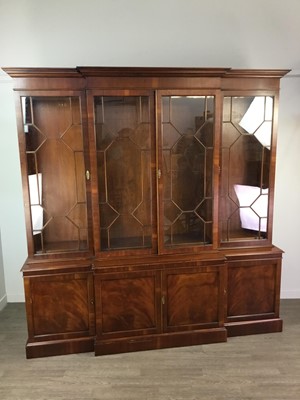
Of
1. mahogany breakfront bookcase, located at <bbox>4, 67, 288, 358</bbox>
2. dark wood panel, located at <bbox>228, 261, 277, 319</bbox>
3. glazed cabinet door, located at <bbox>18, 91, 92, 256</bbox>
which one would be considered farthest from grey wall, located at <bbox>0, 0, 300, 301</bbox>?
dark wood panel, located at <bbox>228, 261, 277, 319</bbox>

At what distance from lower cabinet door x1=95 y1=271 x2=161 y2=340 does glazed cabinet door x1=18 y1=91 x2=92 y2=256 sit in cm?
36

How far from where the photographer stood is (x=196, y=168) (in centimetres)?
250

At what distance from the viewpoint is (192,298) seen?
2521 millimetres

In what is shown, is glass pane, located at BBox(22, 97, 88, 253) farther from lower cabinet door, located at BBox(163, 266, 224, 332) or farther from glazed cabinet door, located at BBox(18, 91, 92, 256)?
lower cabinet door, located at BBox(163, 266, 224, 332)

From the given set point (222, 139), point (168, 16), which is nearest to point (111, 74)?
point (168, 16)

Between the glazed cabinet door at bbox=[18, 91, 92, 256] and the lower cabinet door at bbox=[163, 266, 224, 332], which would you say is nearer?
the glazed cabinet door at bbox=[18, 91, 92, 256]

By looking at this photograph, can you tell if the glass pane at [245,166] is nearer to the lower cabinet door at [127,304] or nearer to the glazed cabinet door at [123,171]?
the glazed cabinet door at [123,171]

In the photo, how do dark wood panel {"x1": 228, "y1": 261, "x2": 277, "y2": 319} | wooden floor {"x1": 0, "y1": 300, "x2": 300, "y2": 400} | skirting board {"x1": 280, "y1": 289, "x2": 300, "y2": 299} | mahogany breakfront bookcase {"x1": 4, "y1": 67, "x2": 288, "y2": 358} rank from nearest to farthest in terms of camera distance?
wooden floor {"x1": 0, "y1": 300, "x2": 300, "y2": 400}, mahogany breakfront bookcase {"x1": 4, "y1": 67, "x2": 288, "y2": 358}, dark wood panel {"x1": 228, "y1": 261, "x2": 277, "y2": 319}, skirting board {"x1": 280, "y1": 289, "x2": 300, "y2": 299}

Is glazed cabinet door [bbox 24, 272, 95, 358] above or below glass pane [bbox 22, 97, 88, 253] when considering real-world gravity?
below

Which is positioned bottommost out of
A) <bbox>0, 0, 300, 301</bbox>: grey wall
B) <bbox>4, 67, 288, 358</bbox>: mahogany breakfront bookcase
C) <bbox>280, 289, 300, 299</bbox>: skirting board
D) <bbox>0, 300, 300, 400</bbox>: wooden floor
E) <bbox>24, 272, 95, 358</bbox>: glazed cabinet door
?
<bbox>0, 300, 300, 400</bbox>: wooden floor

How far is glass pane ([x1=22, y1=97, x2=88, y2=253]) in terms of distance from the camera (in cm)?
235

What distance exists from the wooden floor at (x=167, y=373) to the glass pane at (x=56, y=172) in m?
0.87

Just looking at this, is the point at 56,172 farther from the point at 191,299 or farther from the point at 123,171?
the point at 191,299

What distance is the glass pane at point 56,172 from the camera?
2.35 m
